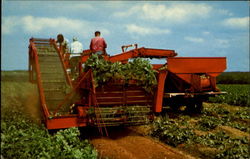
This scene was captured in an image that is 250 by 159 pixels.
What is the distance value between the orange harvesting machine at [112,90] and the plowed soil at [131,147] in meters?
0.45

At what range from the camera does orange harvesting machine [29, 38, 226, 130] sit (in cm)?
706

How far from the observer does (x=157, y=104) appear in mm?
8539

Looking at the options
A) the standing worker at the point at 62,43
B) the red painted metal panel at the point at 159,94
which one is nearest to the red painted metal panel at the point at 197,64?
the red painted metal panel at the point at 159,94

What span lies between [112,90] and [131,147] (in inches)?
60.0

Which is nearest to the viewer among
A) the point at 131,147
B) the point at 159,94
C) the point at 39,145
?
the point at 39,145

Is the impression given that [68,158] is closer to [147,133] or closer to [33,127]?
[33,127]

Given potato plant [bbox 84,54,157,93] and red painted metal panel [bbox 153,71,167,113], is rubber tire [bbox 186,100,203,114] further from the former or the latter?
potato plant [bbox 84,54,157,93]

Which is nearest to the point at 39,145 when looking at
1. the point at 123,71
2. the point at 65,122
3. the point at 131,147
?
the point at 65,122

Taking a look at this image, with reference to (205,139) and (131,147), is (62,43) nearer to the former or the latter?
(131,147)

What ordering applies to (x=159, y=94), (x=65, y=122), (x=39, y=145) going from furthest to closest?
1. (x=159, y=94)
2. (x=65, y=122)
3. (x=39, y=145)

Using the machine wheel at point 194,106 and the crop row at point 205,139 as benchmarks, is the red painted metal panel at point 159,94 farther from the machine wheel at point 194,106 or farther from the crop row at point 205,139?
the machine wheel at point 194,106

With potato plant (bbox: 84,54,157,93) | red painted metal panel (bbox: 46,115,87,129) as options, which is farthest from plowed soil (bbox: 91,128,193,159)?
potato plant (bbox: 84,54,157,93)

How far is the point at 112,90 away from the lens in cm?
723

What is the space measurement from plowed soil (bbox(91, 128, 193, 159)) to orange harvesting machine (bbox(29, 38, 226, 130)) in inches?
17.8
